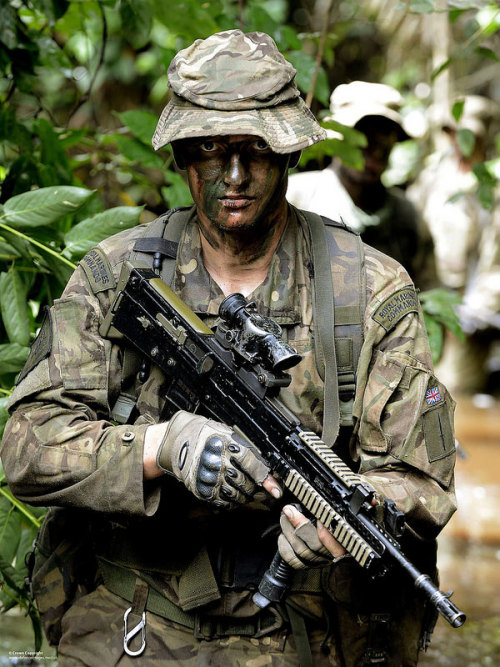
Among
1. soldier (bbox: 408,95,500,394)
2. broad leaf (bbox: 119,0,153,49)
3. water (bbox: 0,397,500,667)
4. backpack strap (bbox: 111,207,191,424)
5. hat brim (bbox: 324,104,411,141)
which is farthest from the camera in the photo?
soldier (bbox: 408,95,500,394)

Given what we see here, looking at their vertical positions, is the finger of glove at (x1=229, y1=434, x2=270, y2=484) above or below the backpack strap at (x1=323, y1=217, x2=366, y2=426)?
below

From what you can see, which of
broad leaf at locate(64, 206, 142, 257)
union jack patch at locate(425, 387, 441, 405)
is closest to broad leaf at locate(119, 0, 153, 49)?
broad leaf at locate(64, 206, 142, 257)

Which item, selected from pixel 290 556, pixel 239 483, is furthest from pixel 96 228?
pixel 290 556

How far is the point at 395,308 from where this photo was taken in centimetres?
259

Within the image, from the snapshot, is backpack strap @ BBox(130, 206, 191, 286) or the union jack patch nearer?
the union jack patch

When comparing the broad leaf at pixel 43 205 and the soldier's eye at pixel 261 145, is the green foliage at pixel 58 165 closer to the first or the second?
the broad leaf at pixel 43 205

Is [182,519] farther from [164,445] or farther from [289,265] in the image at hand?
[289,265]

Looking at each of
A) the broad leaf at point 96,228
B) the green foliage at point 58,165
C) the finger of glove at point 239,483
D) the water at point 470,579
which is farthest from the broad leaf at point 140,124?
the finger of glove at point 239,483

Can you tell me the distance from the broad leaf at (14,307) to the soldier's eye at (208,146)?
3.27ft

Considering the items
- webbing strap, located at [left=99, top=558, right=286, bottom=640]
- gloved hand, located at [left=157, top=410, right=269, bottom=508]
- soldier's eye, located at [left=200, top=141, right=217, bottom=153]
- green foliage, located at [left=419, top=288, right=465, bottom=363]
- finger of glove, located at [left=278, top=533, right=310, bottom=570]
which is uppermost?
soldier's eye, located at [left=200, top=141, right=217, bottom=153]

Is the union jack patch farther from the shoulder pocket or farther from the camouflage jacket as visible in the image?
the shoulder pocket

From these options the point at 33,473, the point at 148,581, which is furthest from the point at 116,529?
the point at 33,473

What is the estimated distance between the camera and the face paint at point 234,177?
2510 mm

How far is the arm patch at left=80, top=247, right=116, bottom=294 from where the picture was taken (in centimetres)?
265
